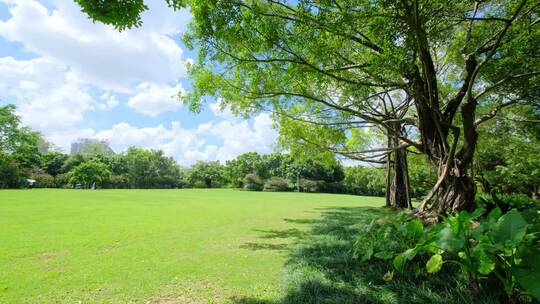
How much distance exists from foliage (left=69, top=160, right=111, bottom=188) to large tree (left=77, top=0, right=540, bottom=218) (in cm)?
3728

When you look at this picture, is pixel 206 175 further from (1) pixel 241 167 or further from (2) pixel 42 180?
(2) pixel 42 180

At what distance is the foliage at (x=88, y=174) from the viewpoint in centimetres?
3716

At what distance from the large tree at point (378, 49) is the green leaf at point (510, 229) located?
2.96 meters

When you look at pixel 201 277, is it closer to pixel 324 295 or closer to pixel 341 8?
pixel 324 295

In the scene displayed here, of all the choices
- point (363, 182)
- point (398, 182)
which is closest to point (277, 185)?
point (363, 182)

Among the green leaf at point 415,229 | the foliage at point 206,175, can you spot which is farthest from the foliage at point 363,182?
the green leaf at point 415,229

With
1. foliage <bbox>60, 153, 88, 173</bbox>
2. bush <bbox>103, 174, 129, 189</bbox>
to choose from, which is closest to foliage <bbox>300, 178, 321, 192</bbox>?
bush <bbox>103, 174, 129, 189</bbox>

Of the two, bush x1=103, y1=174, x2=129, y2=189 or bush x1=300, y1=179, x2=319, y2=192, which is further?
bush x1=300, y1=179, x2=319, y2=192

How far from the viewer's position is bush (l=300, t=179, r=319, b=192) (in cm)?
4434

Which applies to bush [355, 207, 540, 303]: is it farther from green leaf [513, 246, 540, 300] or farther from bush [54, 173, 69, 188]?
bush [54, 173, 69, 188]

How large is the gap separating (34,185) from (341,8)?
1690 inches

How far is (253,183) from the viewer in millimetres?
46219

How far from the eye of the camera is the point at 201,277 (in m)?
4.20

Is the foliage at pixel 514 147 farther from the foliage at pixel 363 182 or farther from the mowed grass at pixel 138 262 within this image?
the foliage at pixel 363 182
